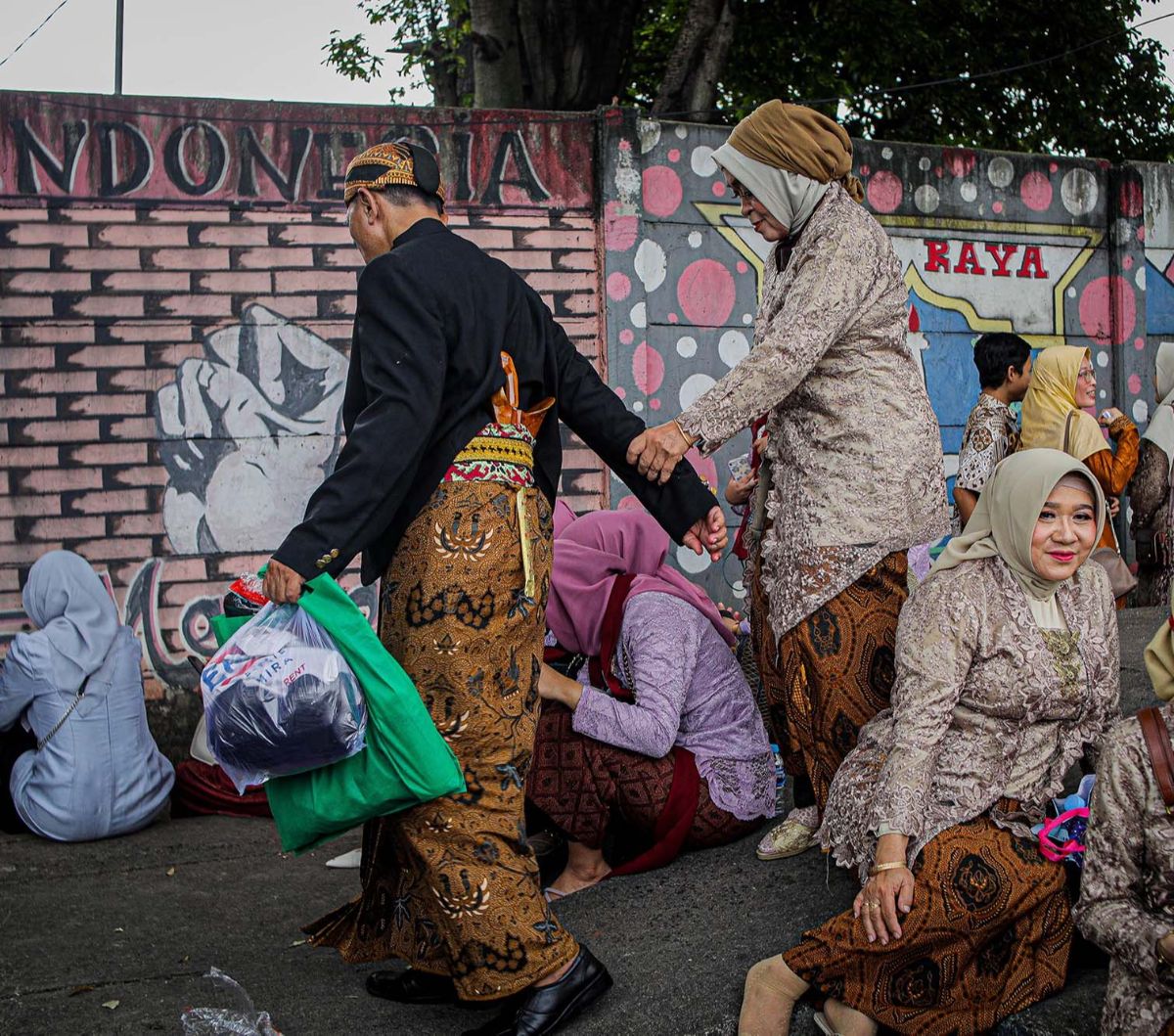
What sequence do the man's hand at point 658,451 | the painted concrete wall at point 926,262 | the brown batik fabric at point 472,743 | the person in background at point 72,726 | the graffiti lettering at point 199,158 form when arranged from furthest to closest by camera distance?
the painted concrete wall at point 926,262 < the graffiti lettering at point 199,158 < the person in background at point 72,726 < the man's hand at point 658,451 < the brown batik fabric at point 472,743

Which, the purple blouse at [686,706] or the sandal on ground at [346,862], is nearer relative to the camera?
the purple blouse at [686,706]

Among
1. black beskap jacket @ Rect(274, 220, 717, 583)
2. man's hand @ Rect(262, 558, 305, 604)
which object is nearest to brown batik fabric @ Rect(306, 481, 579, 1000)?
black beskap jacket @ Rect(274, 220, 717, 583)

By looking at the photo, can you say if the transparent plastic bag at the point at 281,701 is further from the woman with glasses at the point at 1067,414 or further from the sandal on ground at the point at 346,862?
the woman with glasses at the point at 1067,414

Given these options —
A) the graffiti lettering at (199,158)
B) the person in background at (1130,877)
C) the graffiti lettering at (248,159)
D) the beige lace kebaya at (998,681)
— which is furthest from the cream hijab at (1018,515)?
the graffiti lettering at (199,158)

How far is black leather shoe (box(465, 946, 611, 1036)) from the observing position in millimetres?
2750

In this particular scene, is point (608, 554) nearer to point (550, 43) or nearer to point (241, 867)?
point (241, 867)

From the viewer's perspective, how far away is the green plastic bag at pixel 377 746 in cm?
270

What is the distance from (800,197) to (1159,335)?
554 cm

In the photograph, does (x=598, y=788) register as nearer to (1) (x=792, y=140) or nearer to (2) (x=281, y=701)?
(2) (x=281, y=701)

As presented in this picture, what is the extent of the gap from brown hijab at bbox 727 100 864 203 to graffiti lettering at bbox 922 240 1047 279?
436 cm

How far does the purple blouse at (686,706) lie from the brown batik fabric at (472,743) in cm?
61

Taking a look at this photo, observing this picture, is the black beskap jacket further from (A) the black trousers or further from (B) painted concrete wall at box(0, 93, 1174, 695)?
(B) painted concrete wall at box(0, 93, 1174, 695)

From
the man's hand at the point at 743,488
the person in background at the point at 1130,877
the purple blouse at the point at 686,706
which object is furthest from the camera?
the man's hand at the point at 743,488

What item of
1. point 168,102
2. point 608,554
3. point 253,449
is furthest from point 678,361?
point 608,554
